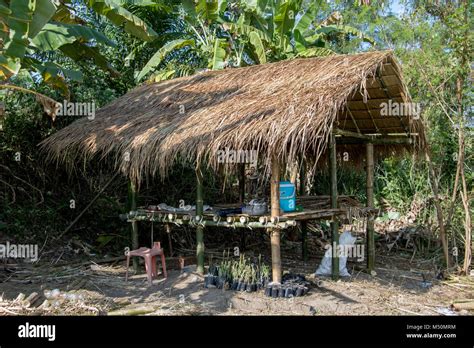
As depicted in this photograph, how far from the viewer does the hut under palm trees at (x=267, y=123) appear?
671 centimetres

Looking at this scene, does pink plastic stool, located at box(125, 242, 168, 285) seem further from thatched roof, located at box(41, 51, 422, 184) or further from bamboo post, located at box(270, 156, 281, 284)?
bamboo post, located at box(270, 156, 281, 284)

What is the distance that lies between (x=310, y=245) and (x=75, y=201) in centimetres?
483

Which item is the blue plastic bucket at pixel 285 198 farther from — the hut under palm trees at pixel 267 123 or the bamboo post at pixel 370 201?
the bamboo post at pixel 370 201

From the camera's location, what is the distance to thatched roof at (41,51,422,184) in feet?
21.8

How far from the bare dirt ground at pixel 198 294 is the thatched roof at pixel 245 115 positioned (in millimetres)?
1634

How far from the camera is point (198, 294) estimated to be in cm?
692

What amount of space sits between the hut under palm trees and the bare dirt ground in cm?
53

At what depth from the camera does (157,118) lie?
28.1 ft

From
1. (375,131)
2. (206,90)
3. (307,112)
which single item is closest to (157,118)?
(206,90)

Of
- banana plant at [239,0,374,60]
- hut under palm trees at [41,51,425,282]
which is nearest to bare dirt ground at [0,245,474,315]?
hut under palm trees at [41,51,425,282]

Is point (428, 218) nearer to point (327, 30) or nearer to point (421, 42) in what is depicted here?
point (421, 42)

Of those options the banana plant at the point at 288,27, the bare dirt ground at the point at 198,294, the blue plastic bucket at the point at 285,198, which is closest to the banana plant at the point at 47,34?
the banana plant at the point at 288,27

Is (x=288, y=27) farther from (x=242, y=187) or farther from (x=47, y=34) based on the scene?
(x=47, y=34)
